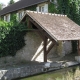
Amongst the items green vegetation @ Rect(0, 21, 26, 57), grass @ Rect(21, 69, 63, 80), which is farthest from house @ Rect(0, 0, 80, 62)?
grass @ Rect(21, 69, 63, 80)

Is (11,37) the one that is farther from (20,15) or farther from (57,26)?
(20,15)

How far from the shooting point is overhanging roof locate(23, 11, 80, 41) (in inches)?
550

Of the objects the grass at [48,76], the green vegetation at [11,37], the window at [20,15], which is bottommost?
the grass at [48,76]

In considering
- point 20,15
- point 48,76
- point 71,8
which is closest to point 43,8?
point 71,8

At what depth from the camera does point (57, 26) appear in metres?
15.6

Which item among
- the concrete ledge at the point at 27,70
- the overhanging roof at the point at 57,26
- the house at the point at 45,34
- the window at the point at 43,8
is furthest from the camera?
the window at the point at 43,8

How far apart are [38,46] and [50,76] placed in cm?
485

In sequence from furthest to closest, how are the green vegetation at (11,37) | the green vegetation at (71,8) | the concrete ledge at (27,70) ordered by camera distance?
the green vegetation at (71,8)
the green vegetation at (11,37)
the concrete ledge at (27,70)

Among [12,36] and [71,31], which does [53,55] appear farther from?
[12,36]

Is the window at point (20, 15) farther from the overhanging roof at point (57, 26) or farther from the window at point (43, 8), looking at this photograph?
the overhanging roof at point (57, 26)

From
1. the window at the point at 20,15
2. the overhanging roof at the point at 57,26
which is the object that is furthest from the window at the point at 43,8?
the overhanging roof at the point at 57,26

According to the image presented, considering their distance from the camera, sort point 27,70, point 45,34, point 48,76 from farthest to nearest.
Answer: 1. point 45,34
2. point 27,70
3. point 48,76

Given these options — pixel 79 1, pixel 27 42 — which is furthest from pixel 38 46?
pixel 79 1

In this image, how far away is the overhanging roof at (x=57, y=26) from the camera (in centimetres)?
1397
